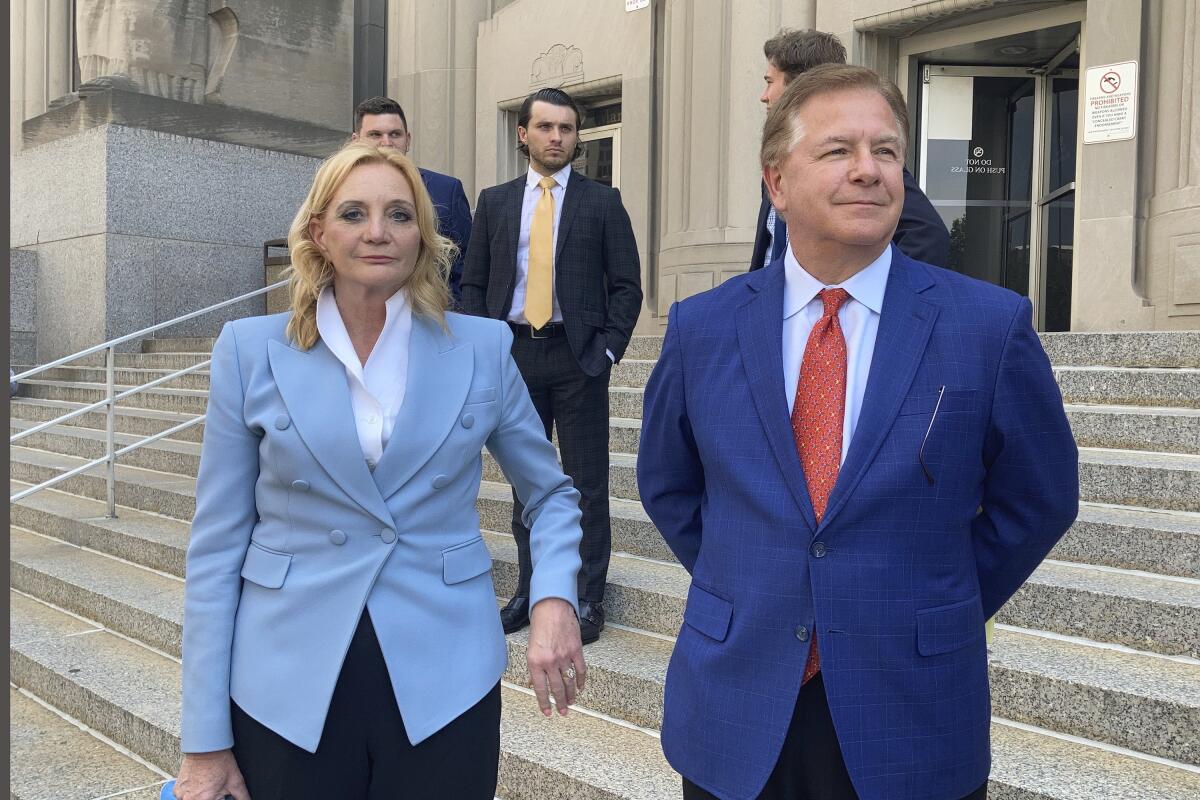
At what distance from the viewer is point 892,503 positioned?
61.4 inches

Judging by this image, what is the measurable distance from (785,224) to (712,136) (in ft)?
23.5

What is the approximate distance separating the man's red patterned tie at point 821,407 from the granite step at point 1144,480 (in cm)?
297

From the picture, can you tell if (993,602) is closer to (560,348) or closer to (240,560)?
(240,560)

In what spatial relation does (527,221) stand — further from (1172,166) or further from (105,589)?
(1172,166)

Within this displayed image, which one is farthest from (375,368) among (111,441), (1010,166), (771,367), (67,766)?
(1010,166)

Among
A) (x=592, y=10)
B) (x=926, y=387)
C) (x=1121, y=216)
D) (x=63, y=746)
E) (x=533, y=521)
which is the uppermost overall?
(x=592, y=10)

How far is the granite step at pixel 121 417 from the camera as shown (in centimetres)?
828

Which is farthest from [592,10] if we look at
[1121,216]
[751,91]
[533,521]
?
[533,521]

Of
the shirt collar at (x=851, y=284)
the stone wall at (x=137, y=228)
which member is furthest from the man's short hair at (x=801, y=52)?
→ the stone wall at (x=137, y=228)

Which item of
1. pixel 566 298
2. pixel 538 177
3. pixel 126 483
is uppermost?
pixel 538 177

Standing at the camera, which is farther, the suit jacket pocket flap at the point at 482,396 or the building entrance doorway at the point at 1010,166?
the building entrance doorway at the point at 1010,166

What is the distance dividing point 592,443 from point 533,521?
195cm

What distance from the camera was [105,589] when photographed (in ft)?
17.5

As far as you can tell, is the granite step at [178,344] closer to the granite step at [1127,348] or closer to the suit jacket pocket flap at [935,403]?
the granite step at [1127,348]
